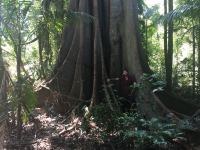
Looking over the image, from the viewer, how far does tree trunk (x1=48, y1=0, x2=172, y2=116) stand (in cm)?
821

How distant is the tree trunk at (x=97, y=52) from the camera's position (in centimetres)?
821

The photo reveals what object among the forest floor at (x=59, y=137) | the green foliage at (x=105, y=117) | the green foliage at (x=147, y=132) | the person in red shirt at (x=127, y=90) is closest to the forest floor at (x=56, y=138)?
the forest floor at (x=59, y=137)

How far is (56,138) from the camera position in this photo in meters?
6.63

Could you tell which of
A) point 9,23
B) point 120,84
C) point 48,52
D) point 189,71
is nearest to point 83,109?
point 120,84

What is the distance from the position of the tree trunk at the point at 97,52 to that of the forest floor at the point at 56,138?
3.00 ft

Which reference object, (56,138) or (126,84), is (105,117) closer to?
(56,138)

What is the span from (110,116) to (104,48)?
8.59ft

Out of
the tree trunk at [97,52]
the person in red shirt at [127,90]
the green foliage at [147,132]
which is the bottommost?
the green foliage at [147,132]

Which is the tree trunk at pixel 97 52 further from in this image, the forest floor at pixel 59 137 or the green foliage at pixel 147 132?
the green foliage at pixel 147 132

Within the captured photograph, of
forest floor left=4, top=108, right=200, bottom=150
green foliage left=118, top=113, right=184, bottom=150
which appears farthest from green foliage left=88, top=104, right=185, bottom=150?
forest floor left=4, top=108, right=200, bottom=150

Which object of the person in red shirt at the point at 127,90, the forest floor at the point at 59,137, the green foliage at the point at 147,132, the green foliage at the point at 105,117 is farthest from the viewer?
the person in red shirt at the point at 127,90

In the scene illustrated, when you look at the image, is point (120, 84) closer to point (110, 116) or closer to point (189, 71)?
point (110, 116)

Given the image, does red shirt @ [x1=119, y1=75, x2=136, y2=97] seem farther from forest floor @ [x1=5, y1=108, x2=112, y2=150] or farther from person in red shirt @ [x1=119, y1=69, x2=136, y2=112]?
forest floor @ [x1=5, y1=108, x2=112, y2=150]

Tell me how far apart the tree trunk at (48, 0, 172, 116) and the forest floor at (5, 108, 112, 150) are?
91cm
